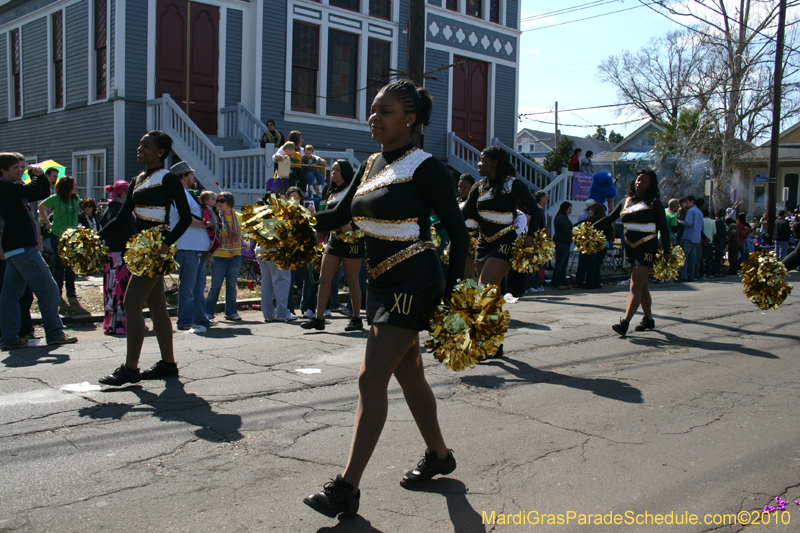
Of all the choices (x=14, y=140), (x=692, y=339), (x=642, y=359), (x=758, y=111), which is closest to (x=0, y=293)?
(x=642, y=359)

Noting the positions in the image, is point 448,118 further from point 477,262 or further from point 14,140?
point 477,262

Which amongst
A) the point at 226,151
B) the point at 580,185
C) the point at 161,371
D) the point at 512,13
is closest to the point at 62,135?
the point at 226,151

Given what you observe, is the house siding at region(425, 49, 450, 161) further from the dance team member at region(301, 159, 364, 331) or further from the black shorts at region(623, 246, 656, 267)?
the dance team member at region(301, 159, 364, 331)

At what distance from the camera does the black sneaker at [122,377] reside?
17.2ft

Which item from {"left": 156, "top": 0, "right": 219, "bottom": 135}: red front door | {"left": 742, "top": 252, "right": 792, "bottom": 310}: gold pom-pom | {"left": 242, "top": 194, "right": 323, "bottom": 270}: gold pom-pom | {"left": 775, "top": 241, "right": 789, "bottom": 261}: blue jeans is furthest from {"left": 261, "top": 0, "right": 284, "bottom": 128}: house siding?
{"left": 775, "top": 241, "right": 789, "bottom": 261}: blue jeans

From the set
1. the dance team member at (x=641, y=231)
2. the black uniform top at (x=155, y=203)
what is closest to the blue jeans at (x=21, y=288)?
the black uniform top at (x=155, y=203)

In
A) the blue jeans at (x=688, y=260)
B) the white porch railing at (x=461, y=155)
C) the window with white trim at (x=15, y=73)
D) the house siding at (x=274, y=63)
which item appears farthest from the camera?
the white porch railing at (x=461, y=155)

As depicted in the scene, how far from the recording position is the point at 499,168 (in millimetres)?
6668

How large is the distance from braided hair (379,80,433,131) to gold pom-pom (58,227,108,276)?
3.59m

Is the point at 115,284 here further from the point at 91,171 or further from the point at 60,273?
the point at 91,171

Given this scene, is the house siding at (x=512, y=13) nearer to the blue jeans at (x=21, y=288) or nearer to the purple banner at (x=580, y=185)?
the purple banner at (x=580, y=185)

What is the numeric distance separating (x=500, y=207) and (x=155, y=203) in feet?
10.5

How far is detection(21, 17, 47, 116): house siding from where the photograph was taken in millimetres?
19797

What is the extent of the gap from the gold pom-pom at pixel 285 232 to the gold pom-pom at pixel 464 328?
0.98 meters
